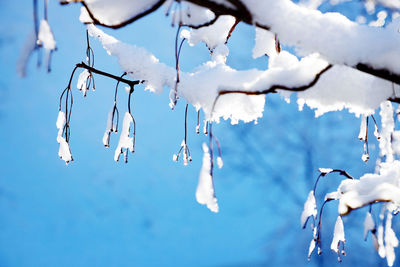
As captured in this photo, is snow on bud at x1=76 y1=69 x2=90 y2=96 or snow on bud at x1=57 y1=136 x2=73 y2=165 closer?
snow on bud at x1=57 y1=136 x2=73 y2=165

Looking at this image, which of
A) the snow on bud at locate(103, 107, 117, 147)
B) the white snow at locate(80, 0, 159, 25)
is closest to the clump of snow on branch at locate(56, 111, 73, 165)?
the snow on bud at locate(103, 107, 117, 147)

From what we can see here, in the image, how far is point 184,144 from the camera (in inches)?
38.6

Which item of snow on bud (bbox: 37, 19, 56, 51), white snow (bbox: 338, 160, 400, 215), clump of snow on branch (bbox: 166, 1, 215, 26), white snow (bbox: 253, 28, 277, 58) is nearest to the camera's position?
snow on bud (bbox: 37, 19, 56, 51)

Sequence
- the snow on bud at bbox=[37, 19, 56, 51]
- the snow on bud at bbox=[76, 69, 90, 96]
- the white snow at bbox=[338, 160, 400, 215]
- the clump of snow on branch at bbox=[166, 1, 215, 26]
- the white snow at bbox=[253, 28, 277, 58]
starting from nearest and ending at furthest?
the snow on bud at bbox=[37, 19, 56, 51] < the clump of snow on branch at bbox=[166, 1, 215, 26] < the white snow at bbox=[338, 160, 400, 215] < the white snow at bbox=[253, 28, 277, 58] < the snow on bud at bbox=[76, 69, 90, 96]

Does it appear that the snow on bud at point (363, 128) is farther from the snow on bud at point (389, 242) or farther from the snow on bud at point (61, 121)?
the snow on bud at point (61, 121)

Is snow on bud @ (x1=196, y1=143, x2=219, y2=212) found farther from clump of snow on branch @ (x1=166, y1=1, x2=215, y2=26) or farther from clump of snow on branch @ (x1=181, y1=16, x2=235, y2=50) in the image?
clump of snow on branch @ (x1=181, y1=16, x2=235, y2=50)

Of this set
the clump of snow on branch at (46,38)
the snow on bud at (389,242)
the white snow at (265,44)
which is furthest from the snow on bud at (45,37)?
the snow on bud at (389,242)

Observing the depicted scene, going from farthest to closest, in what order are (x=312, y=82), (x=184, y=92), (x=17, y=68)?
(x=184, y=92) → (x=312, y=82) → (x=17, y=68)

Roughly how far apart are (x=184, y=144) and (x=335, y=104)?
1.52 feet

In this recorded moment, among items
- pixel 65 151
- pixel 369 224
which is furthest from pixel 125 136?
pixel 369 224

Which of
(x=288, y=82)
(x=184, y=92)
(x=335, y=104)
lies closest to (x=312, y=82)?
(x=288, y=82)

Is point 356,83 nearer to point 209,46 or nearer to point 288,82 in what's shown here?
point 288,82

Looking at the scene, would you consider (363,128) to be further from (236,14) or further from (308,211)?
(236,14)

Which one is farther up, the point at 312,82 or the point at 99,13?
the point at 99,13
